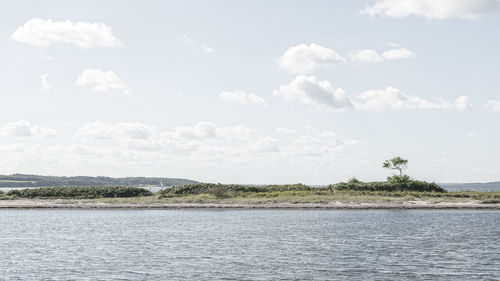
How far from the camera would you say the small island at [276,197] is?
328 feet

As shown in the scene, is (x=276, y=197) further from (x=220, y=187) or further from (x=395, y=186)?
(x=395, y=186)

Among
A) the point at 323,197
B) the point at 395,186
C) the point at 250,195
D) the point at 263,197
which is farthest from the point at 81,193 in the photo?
the point at 395,186

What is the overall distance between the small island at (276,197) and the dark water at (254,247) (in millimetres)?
15360

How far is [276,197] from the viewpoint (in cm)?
10812

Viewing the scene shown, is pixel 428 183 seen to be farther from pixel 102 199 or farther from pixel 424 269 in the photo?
pixel 424 269

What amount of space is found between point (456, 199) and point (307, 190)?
31024 mm

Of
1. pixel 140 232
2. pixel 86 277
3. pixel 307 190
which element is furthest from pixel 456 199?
pixel 86 277

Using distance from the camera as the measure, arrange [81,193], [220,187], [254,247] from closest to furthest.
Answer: [254,247], [220,187], [81,193]

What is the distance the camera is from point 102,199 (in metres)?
110

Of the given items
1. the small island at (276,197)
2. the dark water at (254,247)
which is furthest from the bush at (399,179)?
the dark water at (254,247)

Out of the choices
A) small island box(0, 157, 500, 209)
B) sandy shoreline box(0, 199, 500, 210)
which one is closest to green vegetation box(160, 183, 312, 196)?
small island box(0, 157, 500, 209)

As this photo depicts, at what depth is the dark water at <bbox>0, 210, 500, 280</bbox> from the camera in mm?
36781

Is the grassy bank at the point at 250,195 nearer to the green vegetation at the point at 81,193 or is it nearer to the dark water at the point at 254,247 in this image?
the green vegetation at the point at 81,193

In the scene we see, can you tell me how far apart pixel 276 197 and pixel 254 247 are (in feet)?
193
